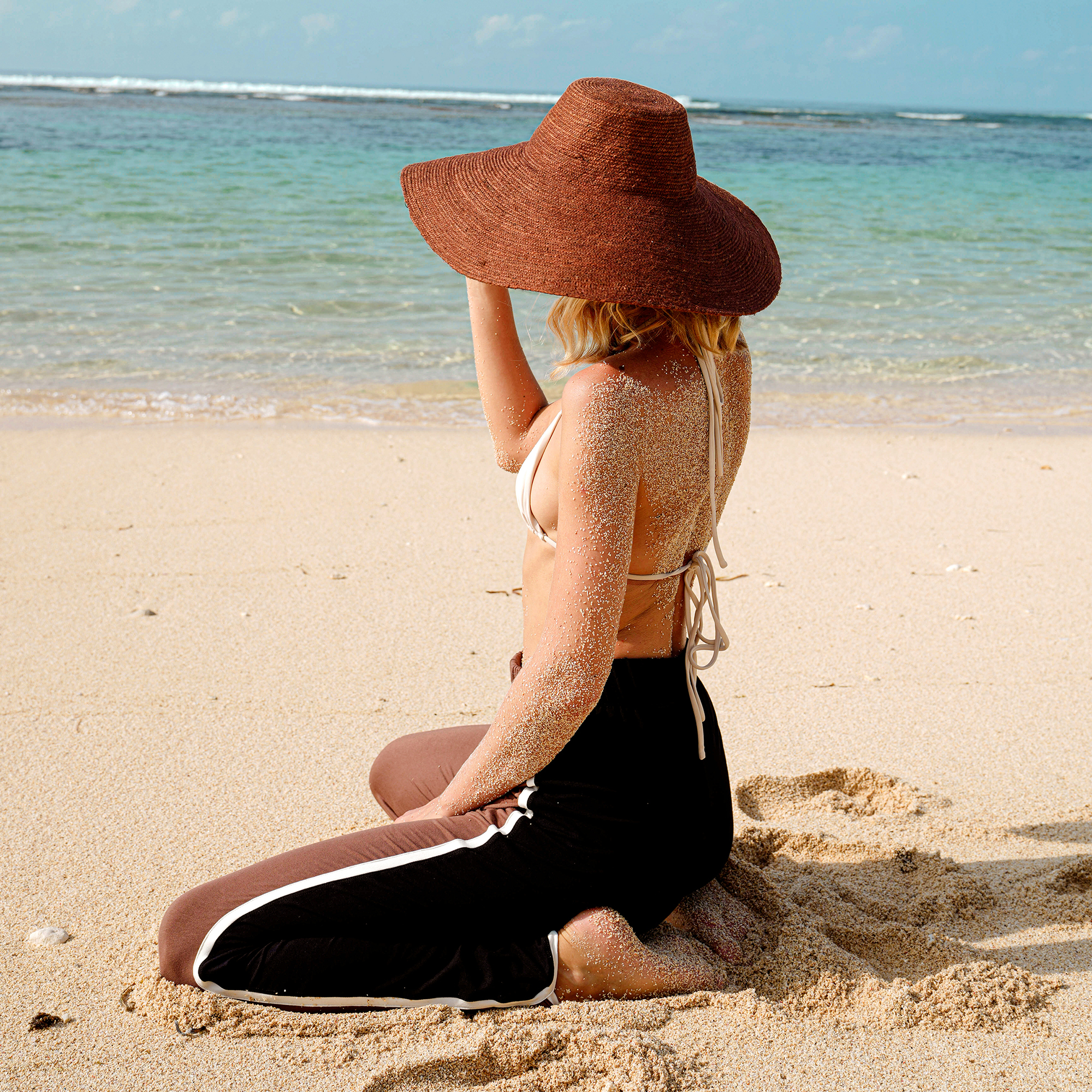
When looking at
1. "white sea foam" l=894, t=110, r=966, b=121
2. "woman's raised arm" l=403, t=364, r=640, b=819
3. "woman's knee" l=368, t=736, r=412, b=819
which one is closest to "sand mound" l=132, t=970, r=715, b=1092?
"woman's raised arm" l=403, t=364, r=640, b=819

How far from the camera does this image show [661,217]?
1.67 metres

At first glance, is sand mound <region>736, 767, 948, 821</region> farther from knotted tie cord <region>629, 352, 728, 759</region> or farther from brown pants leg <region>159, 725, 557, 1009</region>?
brown pants leg <region>159, 725, 557, 1009</region>

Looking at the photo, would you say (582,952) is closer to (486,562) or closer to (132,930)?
(132,930)

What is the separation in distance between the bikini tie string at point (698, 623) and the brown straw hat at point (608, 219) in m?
0.50

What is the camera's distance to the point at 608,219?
1.64m

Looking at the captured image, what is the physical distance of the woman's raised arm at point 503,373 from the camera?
6.55 feet

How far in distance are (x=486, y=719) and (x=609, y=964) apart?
1.21 m

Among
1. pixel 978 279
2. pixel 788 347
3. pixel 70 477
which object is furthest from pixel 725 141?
pixel 70 477

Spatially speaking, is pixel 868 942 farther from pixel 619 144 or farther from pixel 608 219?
pixel 619 144

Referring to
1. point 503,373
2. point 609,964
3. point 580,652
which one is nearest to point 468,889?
point 609,964

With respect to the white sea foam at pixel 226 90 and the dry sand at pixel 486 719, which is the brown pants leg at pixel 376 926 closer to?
the dry sand at pixel 486 719

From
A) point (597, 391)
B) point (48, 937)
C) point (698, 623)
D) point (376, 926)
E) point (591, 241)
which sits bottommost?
point (48, 937)

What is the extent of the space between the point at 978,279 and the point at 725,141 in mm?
20982

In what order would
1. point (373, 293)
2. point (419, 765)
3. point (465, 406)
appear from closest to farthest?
point (419, 765) < point (465, 406) < point (373, 293)
